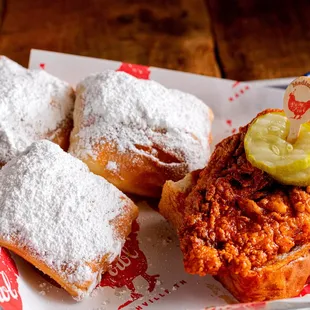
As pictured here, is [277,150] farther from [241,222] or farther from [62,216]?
[62,216]

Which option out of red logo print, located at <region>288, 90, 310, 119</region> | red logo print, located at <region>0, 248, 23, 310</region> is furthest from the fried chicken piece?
red logo print, located at <region>0, 248, 23, 310</region>

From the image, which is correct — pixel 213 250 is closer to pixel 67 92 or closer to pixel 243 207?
pixel 243 207

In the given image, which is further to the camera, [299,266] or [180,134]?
[180,134]

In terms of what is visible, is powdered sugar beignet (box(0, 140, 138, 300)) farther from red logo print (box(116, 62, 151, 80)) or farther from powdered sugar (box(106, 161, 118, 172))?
red logo print (box(116, 62, 151, 80))

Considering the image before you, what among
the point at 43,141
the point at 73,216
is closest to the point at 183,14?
the point at 43,141

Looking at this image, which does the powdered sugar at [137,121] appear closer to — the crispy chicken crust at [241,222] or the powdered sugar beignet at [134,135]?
the powdered sugar beignet at [134,135]

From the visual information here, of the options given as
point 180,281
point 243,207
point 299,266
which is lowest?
point 180,281
